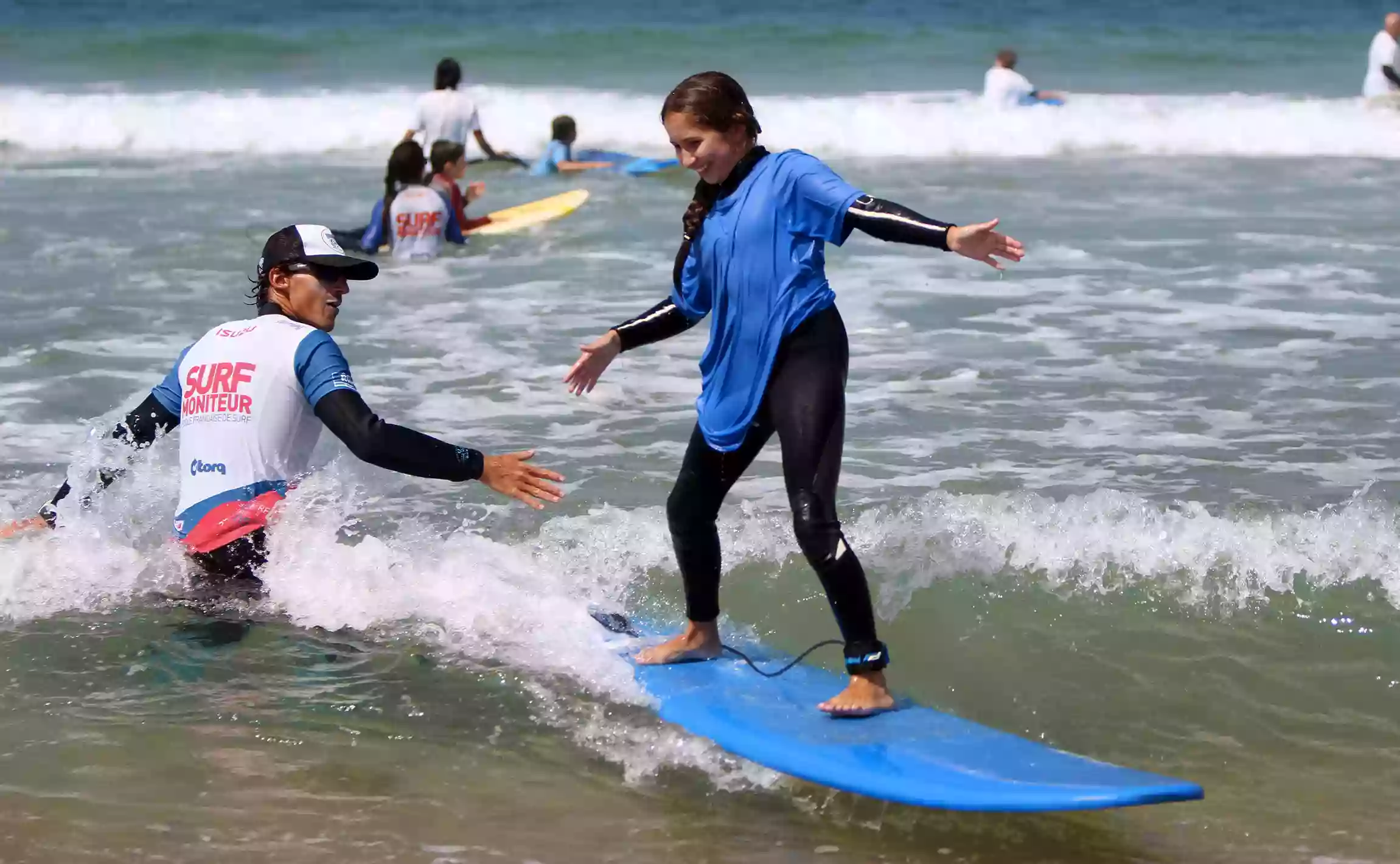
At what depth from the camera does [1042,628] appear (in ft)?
17.1

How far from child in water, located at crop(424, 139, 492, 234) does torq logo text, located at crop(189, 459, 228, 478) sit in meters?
7.53

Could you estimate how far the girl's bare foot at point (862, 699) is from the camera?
4098mm

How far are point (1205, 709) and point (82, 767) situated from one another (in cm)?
309

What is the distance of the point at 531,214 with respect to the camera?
13.4 m

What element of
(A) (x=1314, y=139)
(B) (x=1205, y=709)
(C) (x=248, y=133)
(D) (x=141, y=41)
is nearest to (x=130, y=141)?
(C) (x=248, y=133)

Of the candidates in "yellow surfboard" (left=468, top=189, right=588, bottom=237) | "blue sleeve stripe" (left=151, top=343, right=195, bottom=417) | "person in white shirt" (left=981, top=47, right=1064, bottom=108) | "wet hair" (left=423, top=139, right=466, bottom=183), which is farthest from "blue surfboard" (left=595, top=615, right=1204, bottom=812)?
"person in white shirt" (left=981, top=47, right=1064, bottom=108)

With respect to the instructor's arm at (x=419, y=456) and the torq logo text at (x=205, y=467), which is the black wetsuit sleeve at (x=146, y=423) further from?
the instructor's arm at (x=419, y=456)

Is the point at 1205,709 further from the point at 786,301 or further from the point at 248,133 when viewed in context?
the point at 248,133

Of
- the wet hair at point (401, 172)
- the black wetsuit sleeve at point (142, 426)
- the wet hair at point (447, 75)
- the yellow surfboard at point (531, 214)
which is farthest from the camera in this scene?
the wet hair at point (447, 75)

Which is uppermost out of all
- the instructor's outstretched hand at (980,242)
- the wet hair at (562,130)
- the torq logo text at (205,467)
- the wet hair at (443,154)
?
the wet hair at (562,130)

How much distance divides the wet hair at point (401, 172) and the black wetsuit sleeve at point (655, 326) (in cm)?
774

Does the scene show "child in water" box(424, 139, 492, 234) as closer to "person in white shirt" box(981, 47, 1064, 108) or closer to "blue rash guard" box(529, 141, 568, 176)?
"blue rash guard" box(529, 141, 568, 176)

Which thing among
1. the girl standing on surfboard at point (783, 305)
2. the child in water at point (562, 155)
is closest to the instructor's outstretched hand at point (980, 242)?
the girl standing on surfboard at point (783, 305)

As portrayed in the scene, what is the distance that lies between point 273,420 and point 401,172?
7.69 m
